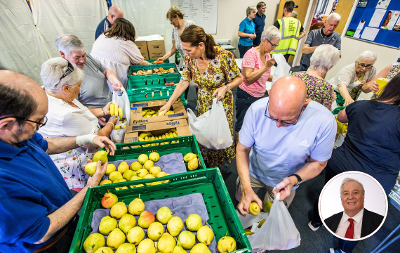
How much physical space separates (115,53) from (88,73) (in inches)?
31.4

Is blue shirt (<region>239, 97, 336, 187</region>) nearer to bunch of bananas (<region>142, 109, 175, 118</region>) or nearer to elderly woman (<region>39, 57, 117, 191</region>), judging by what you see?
bunch of bananas (<region>142, 109, 175, 118</region>)

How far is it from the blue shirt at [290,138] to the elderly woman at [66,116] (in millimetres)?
1379

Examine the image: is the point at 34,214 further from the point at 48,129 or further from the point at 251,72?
the point at 251,72

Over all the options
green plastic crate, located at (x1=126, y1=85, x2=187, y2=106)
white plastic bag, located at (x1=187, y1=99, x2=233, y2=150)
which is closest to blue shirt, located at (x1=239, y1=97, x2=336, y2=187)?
white plastic bag, located at (x1=187, y1=99, x2=233, y2=150)

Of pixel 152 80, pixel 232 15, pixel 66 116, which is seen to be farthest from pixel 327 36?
pixel 66 116

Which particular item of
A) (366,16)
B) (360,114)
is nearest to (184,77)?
(360,114)

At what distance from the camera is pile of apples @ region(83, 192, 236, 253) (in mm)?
1008

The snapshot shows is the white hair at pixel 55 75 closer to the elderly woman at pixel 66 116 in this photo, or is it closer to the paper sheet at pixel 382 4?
the elderly woman at pixel 66 116

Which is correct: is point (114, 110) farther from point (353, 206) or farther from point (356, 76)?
point (356, 76)

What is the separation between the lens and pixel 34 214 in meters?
0.84

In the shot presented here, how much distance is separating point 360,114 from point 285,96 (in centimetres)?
104

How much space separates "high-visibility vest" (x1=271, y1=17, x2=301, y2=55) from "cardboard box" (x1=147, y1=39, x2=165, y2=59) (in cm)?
290

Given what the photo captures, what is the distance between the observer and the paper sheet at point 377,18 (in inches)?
158

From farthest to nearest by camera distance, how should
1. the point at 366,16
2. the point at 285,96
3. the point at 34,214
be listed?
1. the point at 366,16
2. the point at 285,96
3. the point at 34,214
